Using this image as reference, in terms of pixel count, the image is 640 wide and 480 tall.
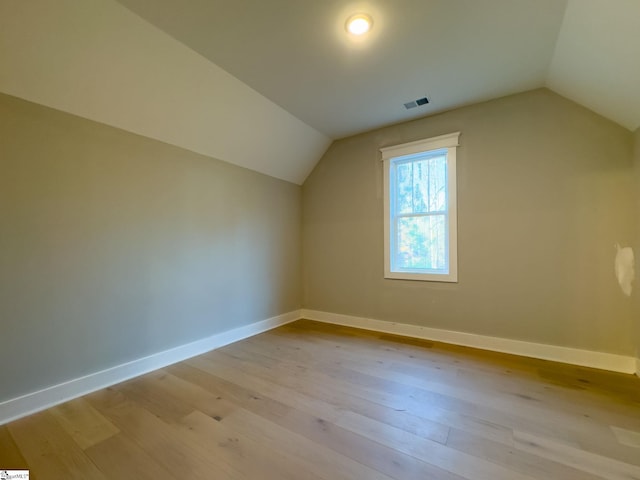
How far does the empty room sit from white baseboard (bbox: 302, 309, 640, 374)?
20 millimetres

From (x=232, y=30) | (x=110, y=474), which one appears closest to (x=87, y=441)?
(x=110, y=474)

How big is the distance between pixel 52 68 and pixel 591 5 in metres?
3.32

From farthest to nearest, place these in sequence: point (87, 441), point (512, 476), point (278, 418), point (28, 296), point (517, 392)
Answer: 1. point (517, 392)
2. point (28, 296)
3. point (278, 418)
4. point (87, 441)
5. point (512, 476)

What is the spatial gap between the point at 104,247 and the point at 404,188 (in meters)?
3.12

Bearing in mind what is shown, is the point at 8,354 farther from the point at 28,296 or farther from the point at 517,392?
the point at 517,392

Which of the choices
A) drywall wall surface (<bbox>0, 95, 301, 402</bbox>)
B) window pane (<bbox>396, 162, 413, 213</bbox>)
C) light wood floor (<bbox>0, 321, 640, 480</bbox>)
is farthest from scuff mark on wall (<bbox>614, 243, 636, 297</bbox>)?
drywall wall surface (<bbox>0, 95, 301, 402</bbox>)

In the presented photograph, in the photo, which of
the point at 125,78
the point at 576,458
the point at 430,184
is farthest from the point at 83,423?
the point at 430,184

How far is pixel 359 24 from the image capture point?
73.5 inches

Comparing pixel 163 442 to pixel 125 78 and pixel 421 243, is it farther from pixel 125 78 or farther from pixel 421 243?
pixel 421 243

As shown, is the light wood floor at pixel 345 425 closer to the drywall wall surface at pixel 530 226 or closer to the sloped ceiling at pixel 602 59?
the drywall wall surface at pixel 530 226

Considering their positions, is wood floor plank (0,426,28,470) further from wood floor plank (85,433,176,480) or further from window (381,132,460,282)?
window (381,132,460,282)

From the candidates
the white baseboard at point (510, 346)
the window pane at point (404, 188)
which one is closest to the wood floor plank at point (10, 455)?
the white baseboard at point (510, 346)

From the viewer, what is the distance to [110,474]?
130 cm

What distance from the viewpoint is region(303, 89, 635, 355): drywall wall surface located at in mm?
2377
